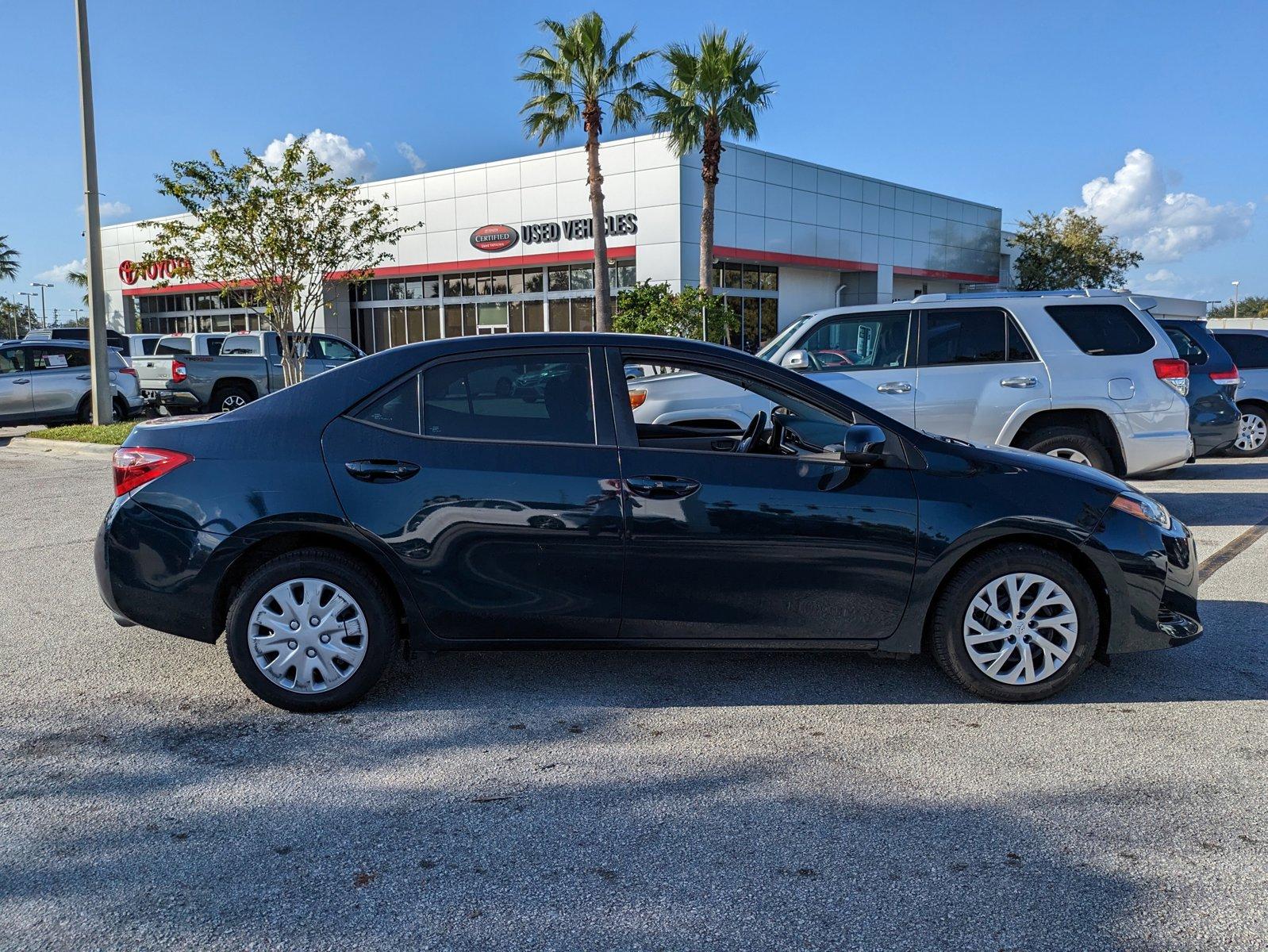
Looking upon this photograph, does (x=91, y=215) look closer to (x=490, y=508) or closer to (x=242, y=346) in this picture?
(x=242, y=346)

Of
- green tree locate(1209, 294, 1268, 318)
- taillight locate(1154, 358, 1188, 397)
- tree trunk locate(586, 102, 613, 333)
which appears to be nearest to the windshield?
taillight locate(1154, 358, 1188, 397)

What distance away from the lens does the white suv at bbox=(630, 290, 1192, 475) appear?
8227 millimetres

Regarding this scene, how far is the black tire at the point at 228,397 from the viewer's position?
19766mm

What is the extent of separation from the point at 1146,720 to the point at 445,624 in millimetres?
2957

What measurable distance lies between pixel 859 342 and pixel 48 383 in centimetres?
1450

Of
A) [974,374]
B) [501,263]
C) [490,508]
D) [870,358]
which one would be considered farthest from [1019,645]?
[501,263]

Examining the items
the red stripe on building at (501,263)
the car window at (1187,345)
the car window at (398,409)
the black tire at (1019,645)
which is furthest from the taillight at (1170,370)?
the red stripe on building at (501,263)

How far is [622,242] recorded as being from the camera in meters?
31.1

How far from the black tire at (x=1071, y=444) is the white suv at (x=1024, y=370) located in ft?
0.04

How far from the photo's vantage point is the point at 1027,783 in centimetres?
351

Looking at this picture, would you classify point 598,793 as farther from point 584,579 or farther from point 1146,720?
point 1146,720

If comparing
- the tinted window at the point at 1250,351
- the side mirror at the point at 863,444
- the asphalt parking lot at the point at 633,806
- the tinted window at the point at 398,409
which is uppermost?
the tinted window at the point at 1250,351

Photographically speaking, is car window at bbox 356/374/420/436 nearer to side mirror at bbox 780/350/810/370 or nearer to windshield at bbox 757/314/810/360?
side mirror at bbox 780/350/810/370

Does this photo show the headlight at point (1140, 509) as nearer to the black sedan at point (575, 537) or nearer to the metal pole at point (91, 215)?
the black sedan at point (575, 537)
